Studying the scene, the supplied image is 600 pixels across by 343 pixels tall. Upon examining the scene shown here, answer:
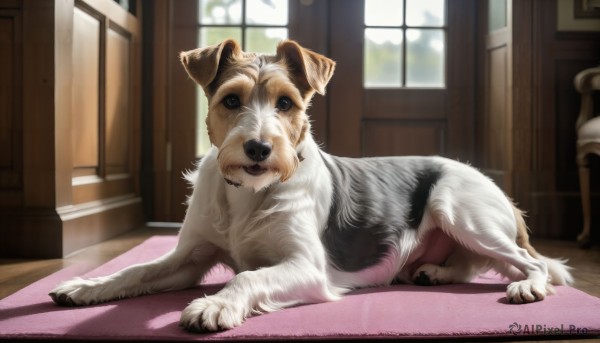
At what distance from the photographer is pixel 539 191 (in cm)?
441

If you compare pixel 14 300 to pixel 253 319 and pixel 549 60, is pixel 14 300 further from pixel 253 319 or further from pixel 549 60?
pixel 549 60

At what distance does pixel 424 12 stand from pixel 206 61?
9.94ft

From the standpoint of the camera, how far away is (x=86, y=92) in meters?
3.79

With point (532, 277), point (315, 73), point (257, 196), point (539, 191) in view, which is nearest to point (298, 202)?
point (257, 196)

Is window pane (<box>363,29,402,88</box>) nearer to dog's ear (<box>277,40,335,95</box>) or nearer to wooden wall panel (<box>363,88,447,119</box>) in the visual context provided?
wooden wall panel (<box>363,88,447,119</box>)

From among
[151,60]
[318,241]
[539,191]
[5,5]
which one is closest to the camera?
[318,241]

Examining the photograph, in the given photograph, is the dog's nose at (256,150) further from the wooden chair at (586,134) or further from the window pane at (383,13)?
the window pane at (383,13)

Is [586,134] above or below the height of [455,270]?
above

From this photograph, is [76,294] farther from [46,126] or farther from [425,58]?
[425,58]

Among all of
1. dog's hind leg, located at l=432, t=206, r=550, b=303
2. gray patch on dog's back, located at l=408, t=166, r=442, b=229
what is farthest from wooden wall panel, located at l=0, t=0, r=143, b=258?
dog's hind leg, located at l=432, t=206, r=550, b=303

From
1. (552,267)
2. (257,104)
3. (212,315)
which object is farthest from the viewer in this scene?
(552,267)

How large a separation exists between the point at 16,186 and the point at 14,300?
1283 mm

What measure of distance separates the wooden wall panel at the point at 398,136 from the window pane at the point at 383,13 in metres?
0.74

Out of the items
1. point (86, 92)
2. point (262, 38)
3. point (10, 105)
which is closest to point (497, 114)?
point (262, 38)
